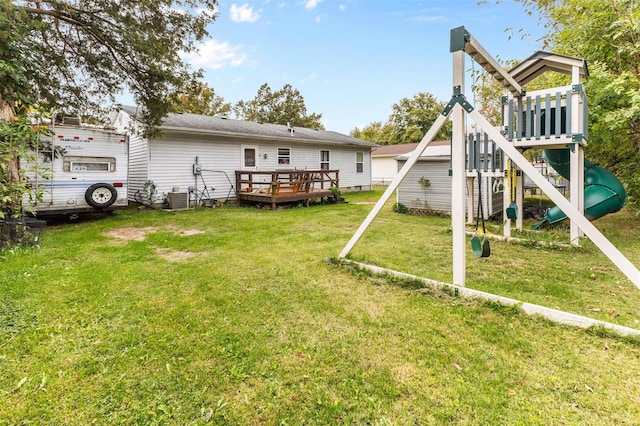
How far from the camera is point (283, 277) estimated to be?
12.6 ft

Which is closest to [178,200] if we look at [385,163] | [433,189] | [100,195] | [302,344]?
[100,195]

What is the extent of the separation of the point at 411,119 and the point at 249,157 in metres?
27.2

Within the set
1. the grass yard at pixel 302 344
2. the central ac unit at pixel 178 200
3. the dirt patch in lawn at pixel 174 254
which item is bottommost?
the grass yard at pixel 302 344

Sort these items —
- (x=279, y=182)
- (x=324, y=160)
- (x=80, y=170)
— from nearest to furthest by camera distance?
(x=80, y=170) < (x=279, y=182) < (x=324, y=160)

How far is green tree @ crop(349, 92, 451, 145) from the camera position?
111 ft

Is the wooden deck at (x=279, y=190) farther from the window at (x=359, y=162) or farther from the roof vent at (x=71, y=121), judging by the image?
the window at (x=359, y=162)

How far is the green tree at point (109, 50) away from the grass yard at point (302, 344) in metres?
4.46

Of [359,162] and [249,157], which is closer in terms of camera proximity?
[249,157]

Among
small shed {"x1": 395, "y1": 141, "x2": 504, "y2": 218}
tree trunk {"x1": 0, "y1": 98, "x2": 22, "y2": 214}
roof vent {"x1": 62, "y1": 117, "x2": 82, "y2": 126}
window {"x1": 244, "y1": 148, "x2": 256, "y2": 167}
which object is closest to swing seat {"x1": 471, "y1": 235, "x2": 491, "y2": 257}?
small shed {"x1": 395, "y1": 141, "x2": 504, "y2": 218}

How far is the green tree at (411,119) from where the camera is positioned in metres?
34.0

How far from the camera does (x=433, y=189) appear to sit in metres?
9.07

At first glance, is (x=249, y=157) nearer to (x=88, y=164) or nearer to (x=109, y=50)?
(x=109, y=50)

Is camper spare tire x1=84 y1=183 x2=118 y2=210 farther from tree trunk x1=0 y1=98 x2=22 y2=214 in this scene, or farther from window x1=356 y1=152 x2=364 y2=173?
window x1=356 y1=152 x2=364 y2=173

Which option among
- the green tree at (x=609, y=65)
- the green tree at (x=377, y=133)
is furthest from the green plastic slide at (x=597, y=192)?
the green tree at (x=377, y=133)
